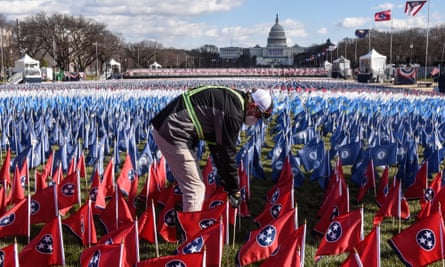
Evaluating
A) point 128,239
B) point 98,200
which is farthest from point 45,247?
point 98,200

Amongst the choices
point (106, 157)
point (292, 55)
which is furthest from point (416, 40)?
point (106, 157)

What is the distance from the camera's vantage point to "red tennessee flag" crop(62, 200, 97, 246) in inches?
216

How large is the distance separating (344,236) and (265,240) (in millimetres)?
722

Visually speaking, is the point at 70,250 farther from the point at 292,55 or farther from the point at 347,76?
the point at 292,55

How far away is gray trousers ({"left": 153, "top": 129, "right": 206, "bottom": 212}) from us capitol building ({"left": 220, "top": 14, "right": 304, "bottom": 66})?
133 meters

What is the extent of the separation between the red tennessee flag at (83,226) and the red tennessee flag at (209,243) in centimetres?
154

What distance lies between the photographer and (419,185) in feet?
23.8

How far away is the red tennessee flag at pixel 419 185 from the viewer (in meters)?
7.16

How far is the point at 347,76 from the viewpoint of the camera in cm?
6128

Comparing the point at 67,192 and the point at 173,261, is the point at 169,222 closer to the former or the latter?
the point at 67,192

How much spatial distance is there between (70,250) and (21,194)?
6.04 ft

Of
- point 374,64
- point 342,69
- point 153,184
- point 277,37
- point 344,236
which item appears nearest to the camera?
point 344,236

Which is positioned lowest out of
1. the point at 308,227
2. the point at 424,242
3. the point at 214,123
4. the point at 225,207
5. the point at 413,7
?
the point at 308,227

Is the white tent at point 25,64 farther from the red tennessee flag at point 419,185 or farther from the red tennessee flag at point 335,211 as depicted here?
the red tennessee flag at point 335,211
